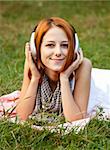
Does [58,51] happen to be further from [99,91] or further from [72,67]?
[99,91]

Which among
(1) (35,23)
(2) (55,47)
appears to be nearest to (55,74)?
(2) (55,47)

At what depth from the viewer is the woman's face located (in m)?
4.74

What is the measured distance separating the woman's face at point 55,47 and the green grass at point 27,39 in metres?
0.58

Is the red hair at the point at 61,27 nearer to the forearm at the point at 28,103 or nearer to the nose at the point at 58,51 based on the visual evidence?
the nose at the point at 58,51

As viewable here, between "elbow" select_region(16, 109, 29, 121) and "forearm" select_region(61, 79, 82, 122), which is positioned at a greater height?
"forearm" select_region(61, 79, 82, 122)

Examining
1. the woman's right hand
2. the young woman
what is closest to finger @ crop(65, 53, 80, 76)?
the young woman

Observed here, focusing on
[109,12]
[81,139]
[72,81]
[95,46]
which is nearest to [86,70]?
[72,81]

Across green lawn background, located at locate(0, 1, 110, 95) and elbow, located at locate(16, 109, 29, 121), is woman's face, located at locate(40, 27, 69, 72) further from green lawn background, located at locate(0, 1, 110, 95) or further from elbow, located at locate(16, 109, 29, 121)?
green lawn background, located at locate(0, 1, 110, 95)

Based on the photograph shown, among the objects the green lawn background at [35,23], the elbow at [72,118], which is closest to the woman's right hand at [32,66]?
the elbow at [72,118]

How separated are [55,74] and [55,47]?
288 millimetres

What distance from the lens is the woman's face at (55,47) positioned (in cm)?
474

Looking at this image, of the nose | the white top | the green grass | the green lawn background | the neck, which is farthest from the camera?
the green lawn background

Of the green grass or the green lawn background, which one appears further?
the green lawn background

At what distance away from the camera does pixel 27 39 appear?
867 cm
